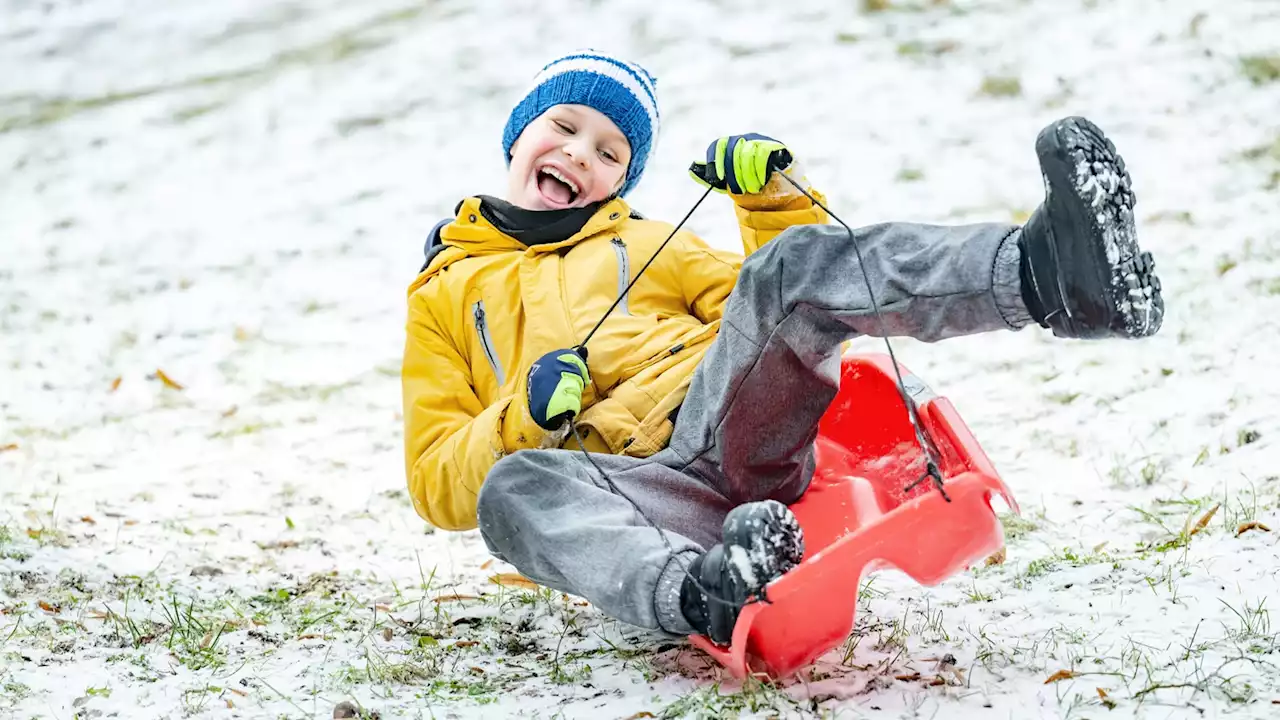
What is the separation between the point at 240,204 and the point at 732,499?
4574mm

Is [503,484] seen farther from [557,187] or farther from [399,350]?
[399,350]

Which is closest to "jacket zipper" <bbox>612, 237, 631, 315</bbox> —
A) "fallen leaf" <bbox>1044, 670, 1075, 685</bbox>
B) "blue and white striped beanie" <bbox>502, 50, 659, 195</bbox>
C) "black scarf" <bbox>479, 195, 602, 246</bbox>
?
"black scarf" <bbox>479, 195, 602, 246</bbox>

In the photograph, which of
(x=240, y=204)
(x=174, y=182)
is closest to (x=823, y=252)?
(x=240, y=204)

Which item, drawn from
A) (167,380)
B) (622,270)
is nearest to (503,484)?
(622,270)

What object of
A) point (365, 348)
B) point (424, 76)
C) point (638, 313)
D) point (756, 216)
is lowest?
point (365, 348)

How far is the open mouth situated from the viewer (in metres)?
2.89

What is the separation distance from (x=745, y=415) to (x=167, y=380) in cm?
308

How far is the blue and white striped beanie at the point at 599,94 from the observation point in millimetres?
3021

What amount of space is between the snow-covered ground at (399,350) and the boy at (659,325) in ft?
0.84

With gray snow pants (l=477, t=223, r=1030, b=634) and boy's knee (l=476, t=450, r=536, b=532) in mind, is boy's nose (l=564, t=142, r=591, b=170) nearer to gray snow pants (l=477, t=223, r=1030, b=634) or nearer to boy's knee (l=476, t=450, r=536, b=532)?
gray snow pants (l=477, t=223, r=1030, b=634)

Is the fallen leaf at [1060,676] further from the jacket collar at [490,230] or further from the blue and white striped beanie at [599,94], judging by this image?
the blue and white striped beanie at [599,94]

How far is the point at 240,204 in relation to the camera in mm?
6328

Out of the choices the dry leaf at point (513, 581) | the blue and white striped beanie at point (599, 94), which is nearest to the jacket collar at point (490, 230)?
the blue and white striped beanie at point (599, 94)

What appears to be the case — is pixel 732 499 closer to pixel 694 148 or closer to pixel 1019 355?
pixel 1019 355
